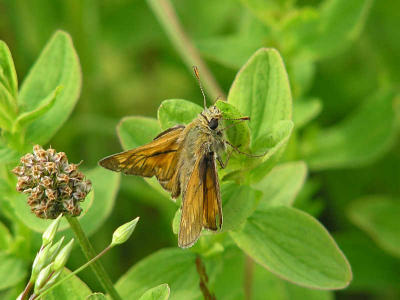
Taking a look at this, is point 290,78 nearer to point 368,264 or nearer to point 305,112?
point 305,112

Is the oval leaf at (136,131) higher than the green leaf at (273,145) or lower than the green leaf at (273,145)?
higher

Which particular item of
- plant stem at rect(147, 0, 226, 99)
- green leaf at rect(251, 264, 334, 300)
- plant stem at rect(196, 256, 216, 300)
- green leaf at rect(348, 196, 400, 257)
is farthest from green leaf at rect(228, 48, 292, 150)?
green leaf at rect(348, 196, 400, 257)

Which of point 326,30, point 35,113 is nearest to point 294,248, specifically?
point 35,113

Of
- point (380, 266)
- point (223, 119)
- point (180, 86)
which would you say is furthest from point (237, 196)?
point (180, 86)

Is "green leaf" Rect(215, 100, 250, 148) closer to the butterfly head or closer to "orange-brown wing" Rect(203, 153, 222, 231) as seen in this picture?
the butterfly head

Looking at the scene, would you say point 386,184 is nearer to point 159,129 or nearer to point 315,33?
point 315,33

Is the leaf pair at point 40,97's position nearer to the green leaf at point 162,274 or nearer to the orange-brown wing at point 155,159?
the orange-brown wing at point 155,159

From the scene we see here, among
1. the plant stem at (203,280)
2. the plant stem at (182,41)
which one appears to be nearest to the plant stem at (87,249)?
the plant stem at (203,280)
